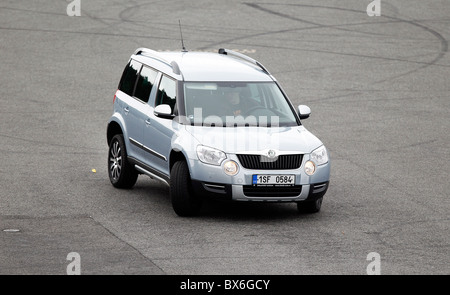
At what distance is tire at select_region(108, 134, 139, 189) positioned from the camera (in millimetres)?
14688

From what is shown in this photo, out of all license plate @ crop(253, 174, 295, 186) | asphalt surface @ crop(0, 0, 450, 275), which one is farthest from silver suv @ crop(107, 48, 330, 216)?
asphalt surface @ crop(0, 0, 450, 275)

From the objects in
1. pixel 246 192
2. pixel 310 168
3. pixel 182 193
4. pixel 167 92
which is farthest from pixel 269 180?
pixel 167 92

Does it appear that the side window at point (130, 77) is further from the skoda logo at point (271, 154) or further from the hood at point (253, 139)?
the skoda logo at point (271, 154)

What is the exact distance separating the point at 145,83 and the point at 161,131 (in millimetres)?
1294

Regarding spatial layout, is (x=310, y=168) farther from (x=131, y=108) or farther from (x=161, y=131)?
(x=131, y=108)

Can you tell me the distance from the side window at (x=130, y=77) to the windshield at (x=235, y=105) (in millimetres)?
1456

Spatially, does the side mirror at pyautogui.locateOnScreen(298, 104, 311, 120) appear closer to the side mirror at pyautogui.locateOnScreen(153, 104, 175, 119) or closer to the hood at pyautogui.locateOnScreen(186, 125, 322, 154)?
the hood at pyautogui.locateOnScreen(186, 125, 322, 154)

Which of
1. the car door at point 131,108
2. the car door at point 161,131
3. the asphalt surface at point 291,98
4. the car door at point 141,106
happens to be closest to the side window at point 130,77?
the car door at point 131,108

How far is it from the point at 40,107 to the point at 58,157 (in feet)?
14.4

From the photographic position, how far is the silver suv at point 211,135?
12547 millimetres

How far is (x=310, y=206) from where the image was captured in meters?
13.2

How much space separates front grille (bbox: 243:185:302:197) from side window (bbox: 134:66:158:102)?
2576 mm

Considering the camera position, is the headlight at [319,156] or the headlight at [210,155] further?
the headlight at [319,156]

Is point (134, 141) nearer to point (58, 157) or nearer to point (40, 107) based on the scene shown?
point (58, 157)
